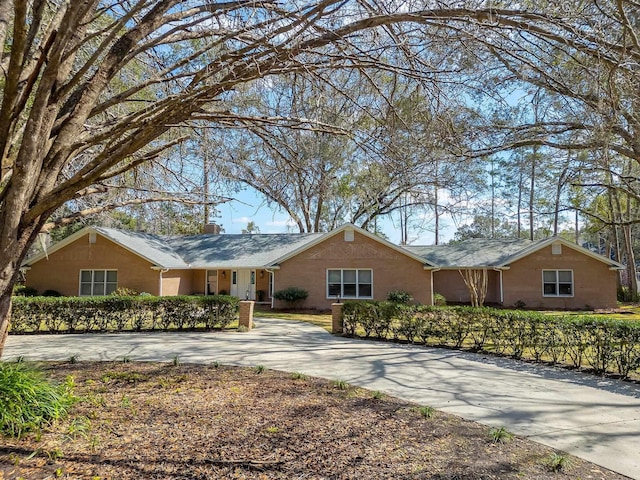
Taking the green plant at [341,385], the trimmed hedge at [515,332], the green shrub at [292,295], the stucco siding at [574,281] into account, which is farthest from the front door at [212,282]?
the green plant at [341,385]

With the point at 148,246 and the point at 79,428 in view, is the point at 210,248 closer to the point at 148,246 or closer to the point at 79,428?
the point at 148,246

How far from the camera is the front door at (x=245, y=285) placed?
2386cm

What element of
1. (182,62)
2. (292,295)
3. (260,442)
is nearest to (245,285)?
(292,295)

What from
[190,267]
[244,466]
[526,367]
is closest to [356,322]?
[526,367]

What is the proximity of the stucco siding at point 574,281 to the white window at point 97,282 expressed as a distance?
2102 centimetres

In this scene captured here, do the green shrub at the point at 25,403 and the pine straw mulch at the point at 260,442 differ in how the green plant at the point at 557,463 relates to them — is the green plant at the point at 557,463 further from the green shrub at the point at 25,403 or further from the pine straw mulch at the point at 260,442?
the green shrub at the point at 25,403

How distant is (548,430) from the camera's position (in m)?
4.80

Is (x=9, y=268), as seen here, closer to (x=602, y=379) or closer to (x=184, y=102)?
(x=184, y=102)

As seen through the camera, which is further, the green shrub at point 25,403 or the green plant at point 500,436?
the green plant at point 500,436

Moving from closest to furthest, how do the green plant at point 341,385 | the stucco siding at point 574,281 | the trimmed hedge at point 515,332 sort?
the green plant at point 341,385 → the trimmed hedge at point 515,332 → the stucco siding at point 574,281

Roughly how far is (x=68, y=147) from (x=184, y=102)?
131 centimetres

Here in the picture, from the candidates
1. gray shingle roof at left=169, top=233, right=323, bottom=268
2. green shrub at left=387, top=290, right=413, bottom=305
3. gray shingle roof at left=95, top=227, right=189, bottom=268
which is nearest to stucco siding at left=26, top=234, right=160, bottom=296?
gray shingle roof at left=95, top=227, right=189, bottom=268

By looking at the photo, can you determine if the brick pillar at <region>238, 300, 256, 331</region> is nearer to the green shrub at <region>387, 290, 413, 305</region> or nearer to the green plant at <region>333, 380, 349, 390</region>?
the green plant at <region>333, 380, 349, 390</region>

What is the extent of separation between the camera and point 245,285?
941 inches
